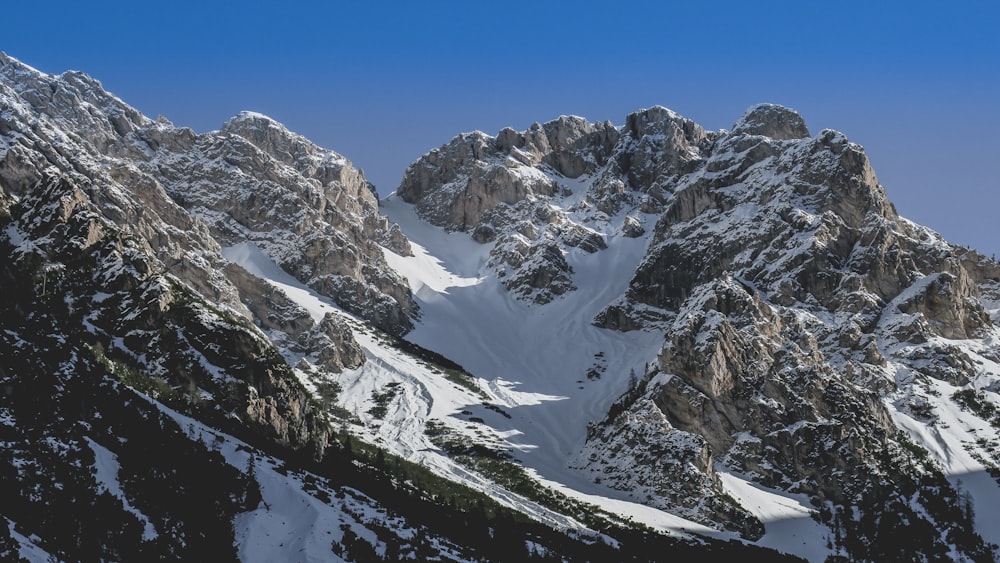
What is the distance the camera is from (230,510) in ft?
364

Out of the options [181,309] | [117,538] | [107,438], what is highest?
[181,309]

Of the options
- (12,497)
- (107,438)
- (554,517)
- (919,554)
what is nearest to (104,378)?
(107,438)

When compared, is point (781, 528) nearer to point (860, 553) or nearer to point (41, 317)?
point (860, 553)

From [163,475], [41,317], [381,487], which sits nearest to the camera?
[163,475]

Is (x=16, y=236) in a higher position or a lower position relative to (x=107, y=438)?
higher

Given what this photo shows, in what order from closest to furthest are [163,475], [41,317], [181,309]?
[163,475] → [41,317] → [181,309]

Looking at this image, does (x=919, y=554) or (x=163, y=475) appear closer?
(x=163, y=475)

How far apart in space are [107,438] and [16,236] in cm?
8397

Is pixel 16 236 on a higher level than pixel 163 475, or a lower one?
higher

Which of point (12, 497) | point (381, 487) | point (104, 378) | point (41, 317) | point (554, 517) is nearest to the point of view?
point (12, 497)

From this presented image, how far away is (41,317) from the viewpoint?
143m

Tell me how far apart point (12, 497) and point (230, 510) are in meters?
25.7

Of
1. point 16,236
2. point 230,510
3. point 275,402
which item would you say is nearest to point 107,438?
point 230,510

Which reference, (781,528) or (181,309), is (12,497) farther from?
(781,528)
